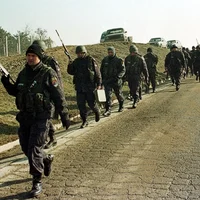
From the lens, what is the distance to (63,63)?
718 inches

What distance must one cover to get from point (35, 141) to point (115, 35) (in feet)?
A: 98.7

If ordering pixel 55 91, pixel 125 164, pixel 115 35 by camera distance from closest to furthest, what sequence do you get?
pixel 55 91 < pixel 125 164 < pixel 115 35

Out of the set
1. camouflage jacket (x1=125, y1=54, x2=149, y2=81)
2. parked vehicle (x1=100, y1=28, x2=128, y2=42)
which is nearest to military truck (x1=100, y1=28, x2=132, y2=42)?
parked vehicle (x1=100, y1=28, x2=128, y2=42)

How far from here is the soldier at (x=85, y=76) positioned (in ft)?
28.5

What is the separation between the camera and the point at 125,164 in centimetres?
A: 567

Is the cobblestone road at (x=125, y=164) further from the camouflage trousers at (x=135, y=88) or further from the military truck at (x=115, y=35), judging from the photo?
the military truck at (x=115, y=35)

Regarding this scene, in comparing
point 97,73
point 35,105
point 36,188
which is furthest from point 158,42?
point 36,188

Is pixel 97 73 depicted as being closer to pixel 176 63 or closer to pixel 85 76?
pixel 85 76

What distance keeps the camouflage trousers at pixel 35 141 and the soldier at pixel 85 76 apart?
4.01m

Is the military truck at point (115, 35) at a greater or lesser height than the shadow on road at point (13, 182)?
greater

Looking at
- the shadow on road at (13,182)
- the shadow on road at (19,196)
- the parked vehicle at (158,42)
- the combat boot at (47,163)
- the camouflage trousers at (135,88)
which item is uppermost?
the parked vehicle at (158,42)

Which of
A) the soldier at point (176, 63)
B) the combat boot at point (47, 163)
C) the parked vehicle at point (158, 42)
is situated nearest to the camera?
the combat boot at point (47, 163)

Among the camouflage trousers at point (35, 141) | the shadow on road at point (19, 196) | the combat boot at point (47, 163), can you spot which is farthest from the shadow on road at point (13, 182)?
the camouflage trousers at point (35, 141)

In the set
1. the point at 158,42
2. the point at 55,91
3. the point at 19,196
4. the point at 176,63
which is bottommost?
the point at 19,196
